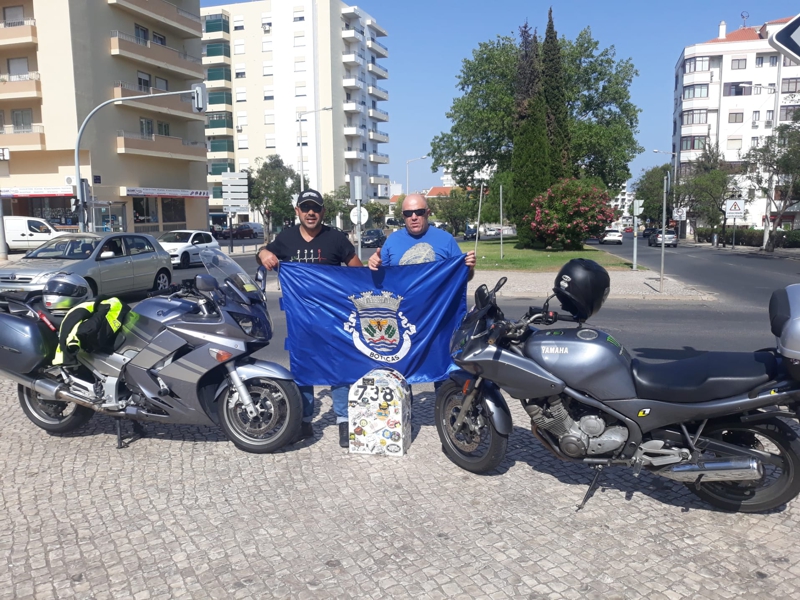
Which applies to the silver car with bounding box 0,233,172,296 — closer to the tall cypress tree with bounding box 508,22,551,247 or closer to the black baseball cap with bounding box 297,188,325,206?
the black baseball cap with bounding box 297,188,325,206

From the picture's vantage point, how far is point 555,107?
40594 mm

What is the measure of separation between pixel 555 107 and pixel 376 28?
174ft

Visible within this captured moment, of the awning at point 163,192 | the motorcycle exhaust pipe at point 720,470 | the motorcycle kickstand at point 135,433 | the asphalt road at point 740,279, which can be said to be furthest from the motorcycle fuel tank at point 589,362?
the awning at point 163,192

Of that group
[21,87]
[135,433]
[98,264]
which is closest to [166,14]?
[21,87]

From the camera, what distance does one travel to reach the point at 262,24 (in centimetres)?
7481

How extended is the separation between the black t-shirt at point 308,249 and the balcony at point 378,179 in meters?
82.7

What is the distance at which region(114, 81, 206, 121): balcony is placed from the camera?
4094 centimetres

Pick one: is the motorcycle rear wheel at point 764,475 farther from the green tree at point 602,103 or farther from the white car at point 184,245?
the green tree at point 602,103

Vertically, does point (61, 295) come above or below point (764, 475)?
above

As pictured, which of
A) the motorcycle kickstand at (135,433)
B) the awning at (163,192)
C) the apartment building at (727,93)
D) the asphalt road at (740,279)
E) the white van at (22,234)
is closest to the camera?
the motorcycle kickstand at (135,433)

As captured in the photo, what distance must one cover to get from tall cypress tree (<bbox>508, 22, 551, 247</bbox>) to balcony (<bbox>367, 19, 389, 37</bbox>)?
48689 mm

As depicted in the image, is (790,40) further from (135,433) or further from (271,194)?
(271,194)

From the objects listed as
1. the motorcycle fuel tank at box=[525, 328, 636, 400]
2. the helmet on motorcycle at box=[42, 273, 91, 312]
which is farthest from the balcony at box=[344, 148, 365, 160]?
the motorcycle fuel tank at box=[525, 328, 636, 400]

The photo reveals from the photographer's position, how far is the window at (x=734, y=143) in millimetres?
75750
